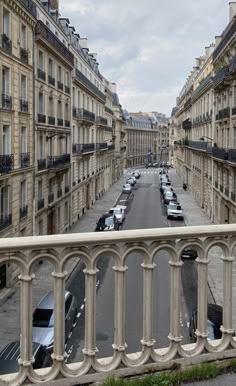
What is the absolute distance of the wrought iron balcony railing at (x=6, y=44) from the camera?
22062mm

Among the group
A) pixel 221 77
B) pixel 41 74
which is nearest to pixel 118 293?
pixel 41 74

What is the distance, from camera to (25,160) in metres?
26.2

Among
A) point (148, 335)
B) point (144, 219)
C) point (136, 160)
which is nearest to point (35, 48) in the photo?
point (144, 219)

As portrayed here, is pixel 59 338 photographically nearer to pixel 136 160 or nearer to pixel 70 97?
pixel 70 97

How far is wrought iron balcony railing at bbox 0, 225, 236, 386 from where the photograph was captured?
154 inches

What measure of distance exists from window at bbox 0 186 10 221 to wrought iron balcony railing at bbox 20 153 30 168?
107 inches

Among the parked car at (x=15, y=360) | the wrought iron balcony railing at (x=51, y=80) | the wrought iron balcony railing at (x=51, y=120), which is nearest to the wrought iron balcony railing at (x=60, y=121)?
the wrought iron balcony railing at (x=51, y=120)

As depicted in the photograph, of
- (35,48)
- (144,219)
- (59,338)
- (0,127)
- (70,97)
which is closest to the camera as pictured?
(59,338)

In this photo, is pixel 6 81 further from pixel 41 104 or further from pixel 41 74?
pixel 41 104

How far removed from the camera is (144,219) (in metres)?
46.5

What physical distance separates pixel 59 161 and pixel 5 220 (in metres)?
12.4

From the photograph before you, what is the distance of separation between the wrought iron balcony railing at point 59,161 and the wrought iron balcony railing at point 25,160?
16.3ft

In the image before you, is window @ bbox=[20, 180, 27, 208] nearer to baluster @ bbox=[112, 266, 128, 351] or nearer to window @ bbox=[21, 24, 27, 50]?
window @ bbox=[21, 24, 27, 50]

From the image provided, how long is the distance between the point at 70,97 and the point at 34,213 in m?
15.0
